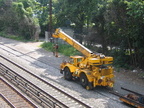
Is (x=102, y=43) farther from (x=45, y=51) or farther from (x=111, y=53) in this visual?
(x=45, y=51)

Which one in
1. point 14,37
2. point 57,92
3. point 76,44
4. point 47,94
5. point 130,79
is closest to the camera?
point 47,94

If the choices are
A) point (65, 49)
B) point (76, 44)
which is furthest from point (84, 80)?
point (65, 49)

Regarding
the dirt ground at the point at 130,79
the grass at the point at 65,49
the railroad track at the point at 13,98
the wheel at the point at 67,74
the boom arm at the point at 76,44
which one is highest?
the boom arm at the point at 76,44

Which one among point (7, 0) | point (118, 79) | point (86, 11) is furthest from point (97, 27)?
point (7, 0)

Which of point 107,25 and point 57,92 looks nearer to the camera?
point 57,92

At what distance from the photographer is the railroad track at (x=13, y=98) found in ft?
41.5

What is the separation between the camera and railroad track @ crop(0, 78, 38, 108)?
12.6 m

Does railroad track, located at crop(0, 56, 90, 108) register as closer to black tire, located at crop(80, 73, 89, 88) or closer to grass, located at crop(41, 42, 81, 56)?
black tire, located at crop(80, 73, 89, 88)

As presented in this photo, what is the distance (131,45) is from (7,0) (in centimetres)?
2752

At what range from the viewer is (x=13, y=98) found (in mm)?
13664

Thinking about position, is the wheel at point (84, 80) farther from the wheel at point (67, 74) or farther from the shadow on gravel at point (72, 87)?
A: the wheel at point (67, 74)

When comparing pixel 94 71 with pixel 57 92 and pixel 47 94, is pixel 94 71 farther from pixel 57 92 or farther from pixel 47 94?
pixel 47 94

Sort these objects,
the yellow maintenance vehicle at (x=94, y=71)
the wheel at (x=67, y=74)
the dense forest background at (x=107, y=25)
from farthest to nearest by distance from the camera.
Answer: the dense forest background at (x=107, y=25) → the wheel at (x=67, y=74) → the yellow maintenance vehicle at (x=94, y=71)

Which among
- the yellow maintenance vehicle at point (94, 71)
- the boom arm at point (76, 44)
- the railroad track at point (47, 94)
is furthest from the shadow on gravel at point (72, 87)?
the boom arm at point (76, 44)
